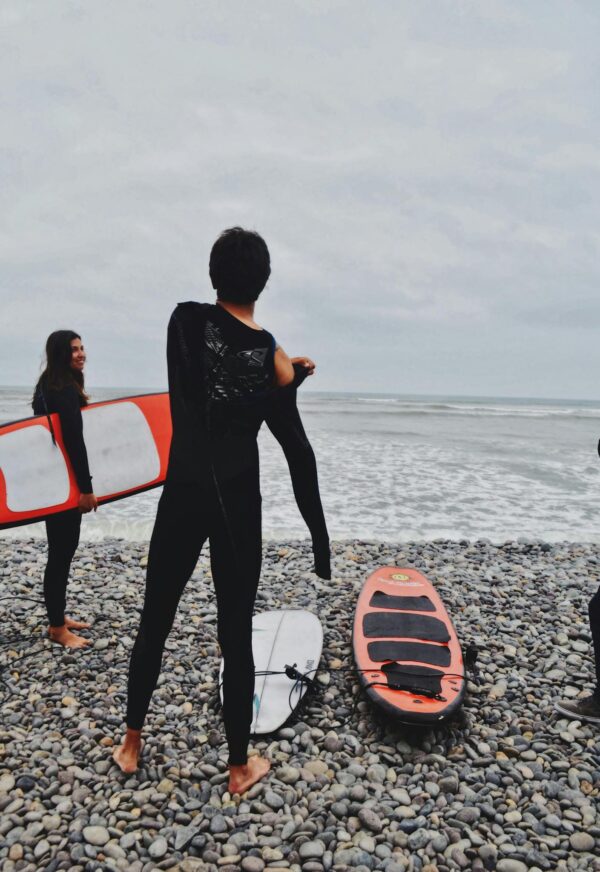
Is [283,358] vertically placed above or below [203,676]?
above

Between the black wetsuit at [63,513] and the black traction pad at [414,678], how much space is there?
2.07 m

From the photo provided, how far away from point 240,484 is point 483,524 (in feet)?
21.3

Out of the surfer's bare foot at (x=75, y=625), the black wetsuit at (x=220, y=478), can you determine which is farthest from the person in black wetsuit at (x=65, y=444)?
the black wetsuit at (x=220, y=478)

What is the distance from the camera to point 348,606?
4.32 m

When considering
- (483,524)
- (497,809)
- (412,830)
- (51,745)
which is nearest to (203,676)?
(51,745)

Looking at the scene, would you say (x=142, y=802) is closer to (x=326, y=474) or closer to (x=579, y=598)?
(x=579, y=598)

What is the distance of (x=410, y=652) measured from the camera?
10.9ft

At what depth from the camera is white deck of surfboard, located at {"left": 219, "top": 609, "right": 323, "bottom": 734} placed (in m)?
2.90

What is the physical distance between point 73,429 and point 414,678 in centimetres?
250

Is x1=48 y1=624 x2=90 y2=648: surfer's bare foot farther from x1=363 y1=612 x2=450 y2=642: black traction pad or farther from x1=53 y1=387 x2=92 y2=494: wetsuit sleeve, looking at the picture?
x1=363 y1=612 x2=450 y2=642: black traction pad

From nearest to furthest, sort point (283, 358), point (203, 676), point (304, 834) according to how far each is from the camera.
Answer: point (283, 358)
point (304, 834)
point (203, 676)

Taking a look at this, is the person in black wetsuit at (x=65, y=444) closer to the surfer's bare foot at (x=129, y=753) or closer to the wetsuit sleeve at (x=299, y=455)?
the surfer's bare foot at (x=129, y=753)

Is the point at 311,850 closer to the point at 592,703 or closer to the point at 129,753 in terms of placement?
the point at 129,753

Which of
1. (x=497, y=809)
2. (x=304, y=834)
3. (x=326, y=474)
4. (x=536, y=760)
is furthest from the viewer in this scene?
(x=326, y=474)
